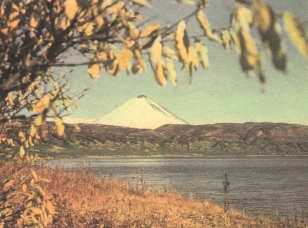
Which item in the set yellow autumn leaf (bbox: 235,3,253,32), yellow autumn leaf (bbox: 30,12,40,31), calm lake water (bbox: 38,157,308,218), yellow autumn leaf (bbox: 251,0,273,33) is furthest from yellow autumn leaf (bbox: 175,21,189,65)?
calm lake water (bbox: 38,157,308,218)

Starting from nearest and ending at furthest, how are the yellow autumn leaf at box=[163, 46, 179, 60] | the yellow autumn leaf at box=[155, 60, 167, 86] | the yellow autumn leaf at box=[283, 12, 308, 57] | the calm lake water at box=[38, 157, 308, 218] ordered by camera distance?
the yellow autumn leaf at box=[283, 12, 308, 57]
the yellow autumn leaf at box=[155, 60, 167, 86]
the yellow autumn leaf at box=[163, 46, 179, 60]
the calm lake water at box=[38, 157, 308, 218]

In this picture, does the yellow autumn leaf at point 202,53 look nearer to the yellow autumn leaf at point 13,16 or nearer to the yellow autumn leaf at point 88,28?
the yellow autumn leaf at point 88,28

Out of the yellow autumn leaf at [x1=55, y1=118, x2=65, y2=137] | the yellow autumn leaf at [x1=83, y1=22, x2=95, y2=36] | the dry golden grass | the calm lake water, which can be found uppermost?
the yellow autumn leaf at [x1=83, y1=22, x2=95, y2=36]

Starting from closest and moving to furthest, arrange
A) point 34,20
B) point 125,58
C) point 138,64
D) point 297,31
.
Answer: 1. point 297,31
2. point 125,58
3. point 138,64
4. point 34,20

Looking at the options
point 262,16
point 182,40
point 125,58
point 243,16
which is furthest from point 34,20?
point 262,16

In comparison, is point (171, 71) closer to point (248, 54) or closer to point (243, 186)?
point (248, 54)

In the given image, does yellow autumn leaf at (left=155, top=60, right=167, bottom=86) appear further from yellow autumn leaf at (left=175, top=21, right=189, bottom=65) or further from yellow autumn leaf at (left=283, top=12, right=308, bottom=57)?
yellow autumn leaf at (left=283, top=12, right=308, bottom=57)
